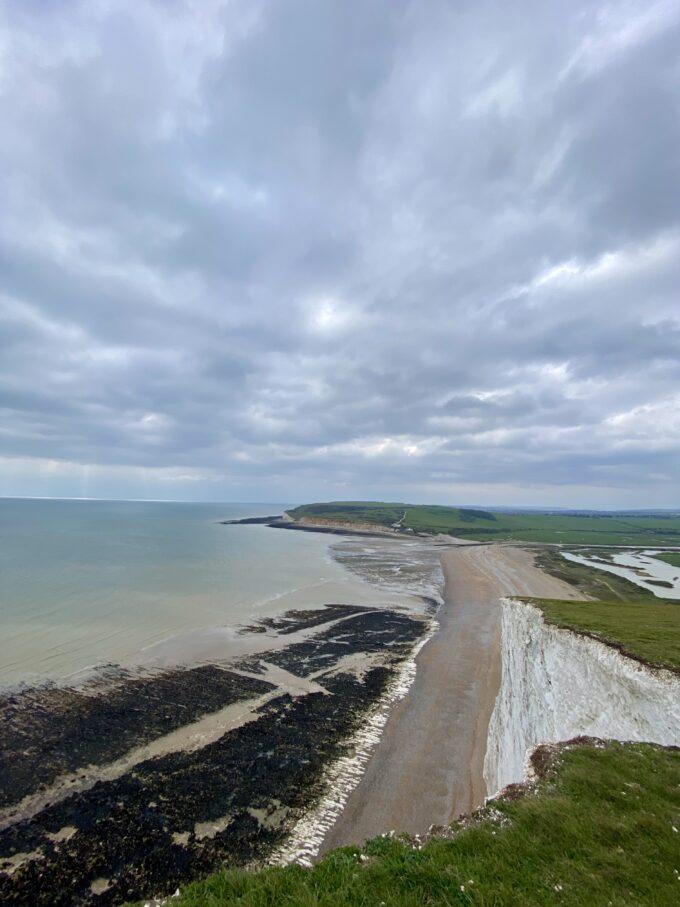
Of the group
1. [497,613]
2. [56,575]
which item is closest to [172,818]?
[497,613]

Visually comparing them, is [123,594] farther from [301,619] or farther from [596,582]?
[596,582]

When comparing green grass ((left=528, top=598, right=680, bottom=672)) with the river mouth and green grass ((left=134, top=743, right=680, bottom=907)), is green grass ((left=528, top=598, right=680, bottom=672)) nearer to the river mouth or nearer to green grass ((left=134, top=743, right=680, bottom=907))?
green grass ((left=134, top=743, right=680, bottom=907))

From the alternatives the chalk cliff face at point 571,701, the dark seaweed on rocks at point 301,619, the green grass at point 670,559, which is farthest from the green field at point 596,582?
the chalk cliff face at point 571,701

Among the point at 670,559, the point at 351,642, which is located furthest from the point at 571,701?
the point at 670,559

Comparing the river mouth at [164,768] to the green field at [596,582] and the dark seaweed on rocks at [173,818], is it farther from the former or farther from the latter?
the green field at [596,582]

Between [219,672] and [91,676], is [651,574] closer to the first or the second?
[219,672]
